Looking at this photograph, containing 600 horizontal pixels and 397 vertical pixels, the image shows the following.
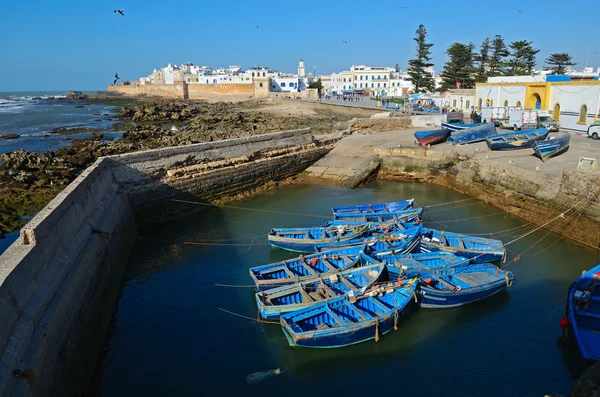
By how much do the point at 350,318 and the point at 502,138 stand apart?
56.8 ft

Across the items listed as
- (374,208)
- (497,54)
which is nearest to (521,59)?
(497,54)

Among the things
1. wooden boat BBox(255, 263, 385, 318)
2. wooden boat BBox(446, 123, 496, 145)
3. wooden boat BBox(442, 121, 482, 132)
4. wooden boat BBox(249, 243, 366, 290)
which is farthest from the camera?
wooden boat BBox(442, 121, 482, 132)

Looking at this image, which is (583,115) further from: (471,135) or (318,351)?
(318,351)

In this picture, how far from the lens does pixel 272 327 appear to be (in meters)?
9.98

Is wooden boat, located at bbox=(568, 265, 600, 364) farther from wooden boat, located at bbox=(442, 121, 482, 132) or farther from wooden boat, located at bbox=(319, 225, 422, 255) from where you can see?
wooden boat, located at bbox=(442, 121, 482, 132)

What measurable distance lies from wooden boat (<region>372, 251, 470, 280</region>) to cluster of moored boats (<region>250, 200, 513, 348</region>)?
0.03 m

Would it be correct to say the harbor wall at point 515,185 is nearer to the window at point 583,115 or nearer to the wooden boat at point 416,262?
the wooden boat at point 416,262

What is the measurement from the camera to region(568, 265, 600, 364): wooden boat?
798cm

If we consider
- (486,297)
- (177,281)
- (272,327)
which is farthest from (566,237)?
(177,281)

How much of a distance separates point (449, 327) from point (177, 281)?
787cm

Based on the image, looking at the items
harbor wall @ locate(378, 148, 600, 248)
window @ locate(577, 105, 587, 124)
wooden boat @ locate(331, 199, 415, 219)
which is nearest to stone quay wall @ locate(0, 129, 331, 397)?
wooden boat @ locate(331, 199, 415, 219)

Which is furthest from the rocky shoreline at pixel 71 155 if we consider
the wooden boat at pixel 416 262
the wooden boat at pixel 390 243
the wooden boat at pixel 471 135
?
the wooden boat at pixel 471 135

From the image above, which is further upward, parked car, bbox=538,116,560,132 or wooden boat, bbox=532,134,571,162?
parked car, bbox=538,116,560,132

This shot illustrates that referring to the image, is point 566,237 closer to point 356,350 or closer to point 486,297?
point 486,297
